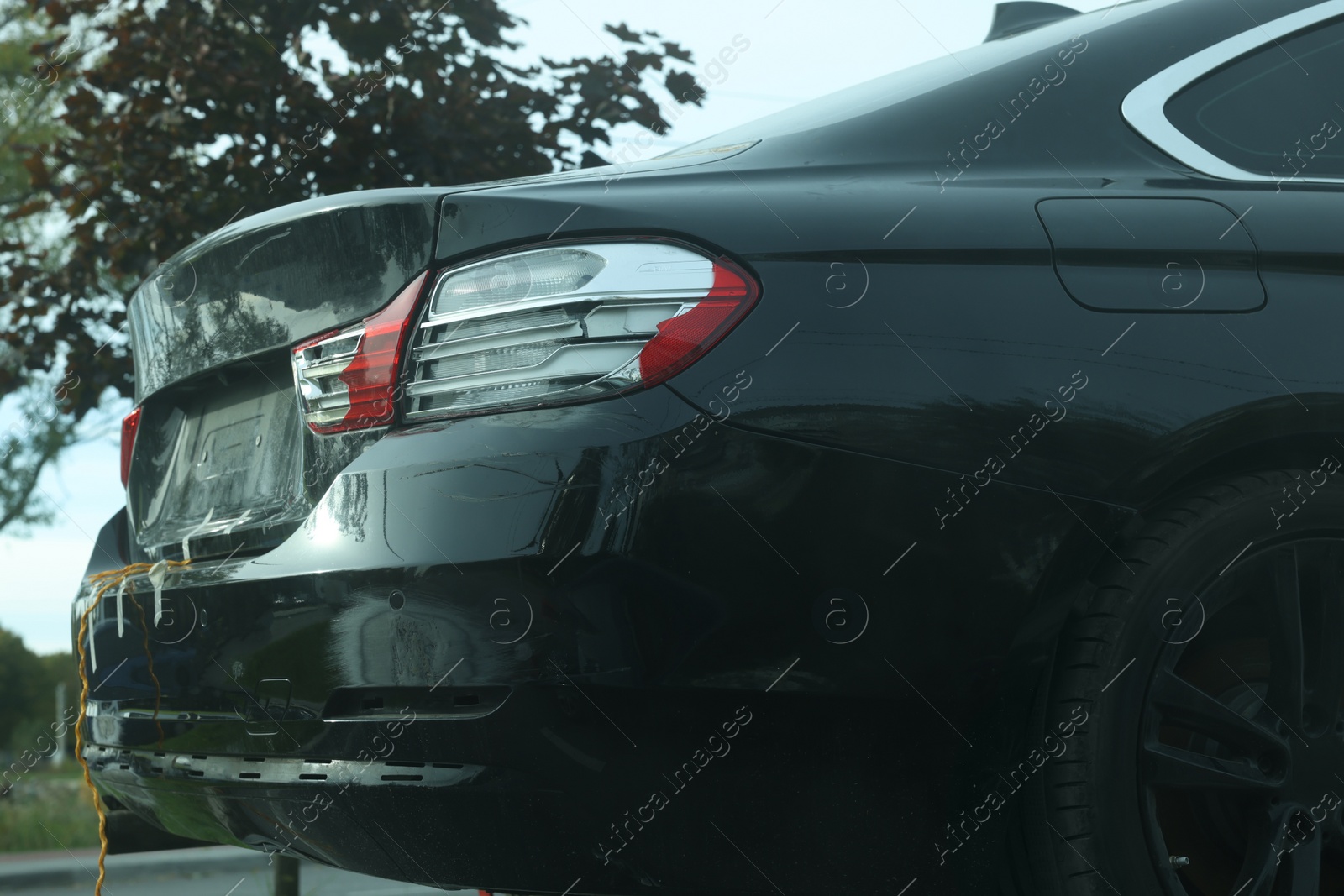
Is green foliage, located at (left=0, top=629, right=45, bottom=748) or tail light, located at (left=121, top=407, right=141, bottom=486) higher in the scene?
tail light, located at (left=121, top=407, right=141, bottom=486)

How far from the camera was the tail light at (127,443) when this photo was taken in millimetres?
2496

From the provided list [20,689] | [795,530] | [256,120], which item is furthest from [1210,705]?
[20,689]

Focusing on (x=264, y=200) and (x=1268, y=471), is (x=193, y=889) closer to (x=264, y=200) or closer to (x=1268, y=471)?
(x=264, y=200)

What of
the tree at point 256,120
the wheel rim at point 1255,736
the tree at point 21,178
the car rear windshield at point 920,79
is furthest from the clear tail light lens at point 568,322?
the tree at point 21,178

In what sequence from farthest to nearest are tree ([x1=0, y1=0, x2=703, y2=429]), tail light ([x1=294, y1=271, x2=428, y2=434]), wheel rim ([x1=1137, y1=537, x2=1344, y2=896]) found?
tree ([x1=0, y1=0, x2=703, y2=429])
wheel rim ([x1=1137, y1=537, x2=1344, y2=896])
tail light ([x1=294, y1=271, x2=428, y2=434])

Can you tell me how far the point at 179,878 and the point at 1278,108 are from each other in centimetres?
494

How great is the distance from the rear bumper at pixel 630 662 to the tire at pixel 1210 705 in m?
0.15

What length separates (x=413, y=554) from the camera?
5.18 ft

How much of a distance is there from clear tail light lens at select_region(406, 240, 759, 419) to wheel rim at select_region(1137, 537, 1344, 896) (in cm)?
85

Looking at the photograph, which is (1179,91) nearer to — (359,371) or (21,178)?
(359,371)

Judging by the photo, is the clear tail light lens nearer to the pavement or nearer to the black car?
the black car

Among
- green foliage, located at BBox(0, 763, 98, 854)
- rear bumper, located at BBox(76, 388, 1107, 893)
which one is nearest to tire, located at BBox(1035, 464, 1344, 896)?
rear bumper, located at BBox(76, 388, 1107, 893)

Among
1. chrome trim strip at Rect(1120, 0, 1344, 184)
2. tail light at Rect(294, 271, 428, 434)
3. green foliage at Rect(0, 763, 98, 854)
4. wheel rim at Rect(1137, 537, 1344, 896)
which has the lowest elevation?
green foliage at Rect(0, 763, 98, 854)

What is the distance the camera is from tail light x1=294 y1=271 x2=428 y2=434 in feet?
5.60
